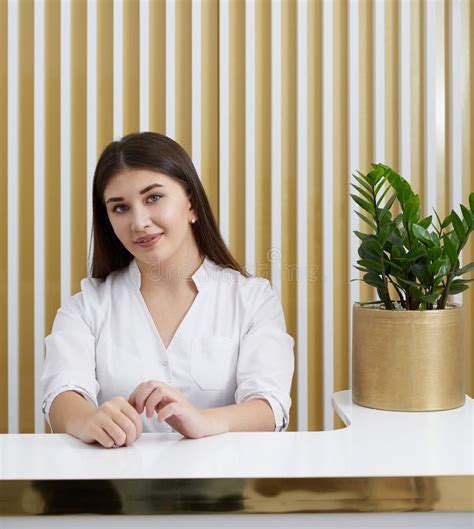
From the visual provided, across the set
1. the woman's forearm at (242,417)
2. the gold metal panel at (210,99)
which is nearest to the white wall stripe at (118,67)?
the gold metal panel at (210,99)

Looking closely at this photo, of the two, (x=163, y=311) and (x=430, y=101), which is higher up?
(x=430, y=101)

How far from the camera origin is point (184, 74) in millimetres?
2041

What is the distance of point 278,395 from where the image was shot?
1.25 metres

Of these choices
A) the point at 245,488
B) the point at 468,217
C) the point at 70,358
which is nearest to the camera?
the point at 245,488

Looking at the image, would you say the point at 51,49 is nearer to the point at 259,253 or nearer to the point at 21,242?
the point at 21,242

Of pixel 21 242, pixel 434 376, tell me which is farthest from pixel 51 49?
pixel 434 376

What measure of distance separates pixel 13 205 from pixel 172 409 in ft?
4.27

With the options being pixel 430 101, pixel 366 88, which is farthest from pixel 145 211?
pixel 430 101

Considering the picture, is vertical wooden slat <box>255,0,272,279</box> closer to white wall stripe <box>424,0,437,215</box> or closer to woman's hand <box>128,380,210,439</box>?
white wall stripe <box>424,0,437,215</box>

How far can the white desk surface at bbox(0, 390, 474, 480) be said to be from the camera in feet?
2.60

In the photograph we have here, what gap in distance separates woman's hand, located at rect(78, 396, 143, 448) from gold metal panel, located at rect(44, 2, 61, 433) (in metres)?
1.18

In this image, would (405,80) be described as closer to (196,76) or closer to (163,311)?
(196,76)

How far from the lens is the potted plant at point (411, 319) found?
1.10 m

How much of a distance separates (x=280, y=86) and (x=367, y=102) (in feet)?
0.92
